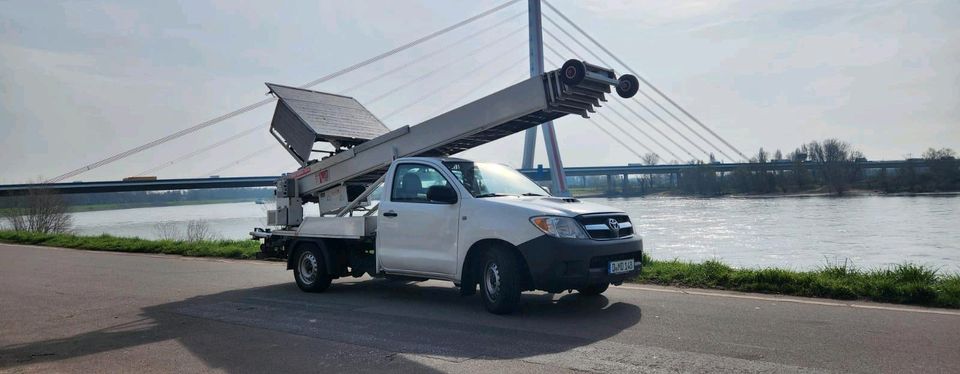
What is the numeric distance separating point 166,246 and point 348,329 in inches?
527

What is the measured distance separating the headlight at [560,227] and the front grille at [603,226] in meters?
0.09

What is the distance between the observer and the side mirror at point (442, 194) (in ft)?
24.4

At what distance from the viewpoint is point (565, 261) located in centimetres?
662

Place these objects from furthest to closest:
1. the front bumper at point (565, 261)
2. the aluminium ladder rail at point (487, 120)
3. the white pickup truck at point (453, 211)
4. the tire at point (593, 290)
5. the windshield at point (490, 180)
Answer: the aluminium ladder rail at point (487, 120) → the tire at point (593, 290) → the windshield at point (490, 180) → the white pickup truck at point (453, 211) → the front bumper at point (565, 261)

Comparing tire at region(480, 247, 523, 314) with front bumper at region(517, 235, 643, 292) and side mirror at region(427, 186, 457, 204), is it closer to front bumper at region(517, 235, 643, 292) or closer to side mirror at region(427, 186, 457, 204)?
front bumper at region(517, 235, 643, 292)

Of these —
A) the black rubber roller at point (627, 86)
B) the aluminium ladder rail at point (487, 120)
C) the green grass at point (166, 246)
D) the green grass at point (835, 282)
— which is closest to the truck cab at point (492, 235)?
the aluminium ladder rail at point (487, 120)

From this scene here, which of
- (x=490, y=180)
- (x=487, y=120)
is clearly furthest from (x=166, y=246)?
(x=490, y=180)

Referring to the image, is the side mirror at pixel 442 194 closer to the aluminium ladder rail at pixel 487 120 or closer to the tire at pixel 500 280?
the tire at pixel 500 280

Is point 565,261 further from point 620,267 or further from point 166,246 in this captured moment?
point 166,246

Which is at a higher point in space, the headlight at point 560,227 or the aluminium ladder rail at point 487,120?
the aluminium ladder rail at point 487,120

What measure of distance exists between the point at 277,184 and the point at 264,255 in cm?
125

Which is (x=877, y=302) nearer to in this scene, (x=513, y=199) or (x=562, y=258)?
(x=562, y=258)

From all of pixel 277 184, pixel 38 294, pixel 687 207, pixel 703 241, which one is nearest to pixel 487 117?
pixel 277 184

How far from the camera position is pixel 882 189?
37.6 metres
